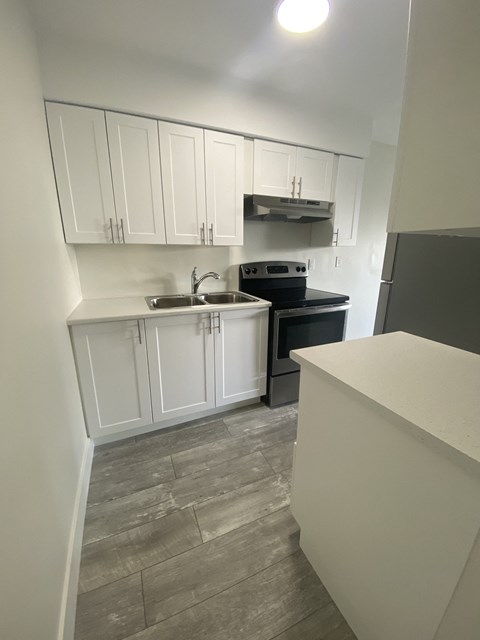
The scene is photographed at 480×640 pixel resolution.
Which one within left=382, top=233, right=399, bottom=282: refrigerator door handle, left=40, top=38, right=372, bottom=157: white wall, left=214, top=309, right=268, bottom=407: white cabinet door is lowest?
left=214, top=309, right=268, bottom=407: white cabinet door

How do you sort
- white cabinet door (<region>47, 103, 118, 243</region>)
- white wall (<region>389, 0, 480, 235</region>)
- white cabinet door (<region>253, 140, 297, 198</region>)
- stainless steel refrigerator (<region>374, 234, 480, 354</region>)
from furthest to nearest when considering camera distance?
white cabinet door (<region>253, 140, 297, 198</region>), white cabinet door (<region>47, 103, 118, 243</region>), stainless steel refrigerator (<region>374, 234, 480, 354</region>), white wall (<region>389, 0, 480, 235</region>)

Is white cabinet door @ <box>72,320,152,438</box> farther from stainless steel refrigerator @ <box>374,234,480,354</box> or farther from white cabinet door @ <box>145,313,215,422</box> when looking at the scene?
stainless steel refrigerator @ <box>374,234,480,354</box>

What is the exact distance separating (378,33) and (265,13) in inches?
26.0

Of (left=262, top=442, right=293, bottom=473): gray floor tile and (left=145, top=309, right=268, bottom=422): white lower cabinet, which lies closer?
(left=262, top=442, right=293, bottom=473): gray floor tile

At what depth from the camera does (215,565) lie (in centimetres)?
116

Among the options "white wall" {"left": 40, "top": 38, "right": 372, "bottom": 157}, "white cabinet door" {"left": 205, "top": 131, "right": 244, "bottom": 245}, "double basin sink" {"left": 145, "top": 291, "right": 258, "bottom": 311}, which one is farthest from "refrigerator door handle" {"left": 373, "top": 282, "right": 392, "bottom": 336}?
"white wall" {"left": 40, "top": 38, "right": 372, "bottom": 157}

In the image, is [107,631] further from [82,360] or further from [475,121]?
[475,121]

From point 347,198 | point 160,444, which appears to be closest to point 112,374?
point 160,444

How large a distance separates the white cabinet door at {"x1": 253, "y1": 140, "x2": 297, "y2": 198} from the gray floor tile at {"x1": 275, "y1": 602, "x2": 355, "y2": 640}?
8.19 ft

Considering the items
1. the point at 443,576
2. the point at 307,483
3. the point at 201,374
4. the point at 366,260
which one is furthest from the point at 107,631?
the point at 366,260

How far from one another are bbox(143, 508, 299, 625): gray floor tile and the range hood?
6.95 ft

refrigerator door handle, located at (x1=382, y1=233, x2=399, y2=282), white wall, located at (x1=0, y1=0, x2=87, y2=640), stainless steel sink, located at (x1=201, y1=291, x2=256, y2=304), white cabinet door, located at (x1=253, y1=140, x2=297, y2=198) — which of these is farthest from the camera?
stainless steel sink, located at (x1=201, y1=291, x2=256, y2=304)

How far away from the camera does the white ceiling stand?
4.31ft

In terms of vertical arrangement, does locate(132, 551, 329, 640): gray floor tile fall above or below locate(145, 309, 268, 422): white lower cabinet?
below
